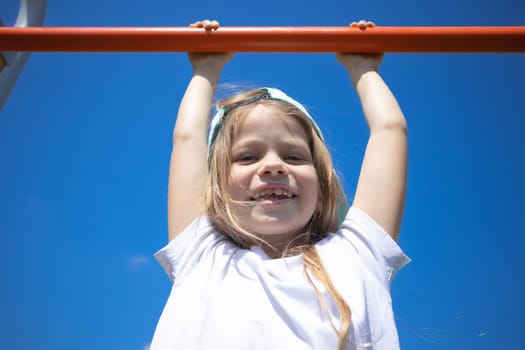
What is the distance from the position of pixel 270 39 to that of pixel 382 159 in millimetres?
562

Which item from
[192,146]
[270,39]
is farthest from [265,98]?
[192,146]

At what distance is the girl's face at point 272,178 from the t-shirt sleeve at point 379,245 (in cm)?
18

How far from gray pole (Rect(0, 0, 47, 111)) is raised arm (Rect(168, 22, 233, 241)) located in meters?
0.65

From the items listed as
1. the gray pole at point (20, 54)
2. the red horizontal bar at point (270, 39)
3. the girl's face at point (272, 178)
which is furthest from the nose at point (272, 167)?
the gray pole at point (20, 54)

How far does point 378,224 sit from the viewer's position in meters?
1.37

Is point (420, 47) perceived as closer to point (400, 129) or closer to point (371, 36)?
point (371, 36)

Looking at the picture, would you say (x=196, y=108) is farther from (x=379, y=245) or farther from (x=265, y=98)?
(x=379, y=245)

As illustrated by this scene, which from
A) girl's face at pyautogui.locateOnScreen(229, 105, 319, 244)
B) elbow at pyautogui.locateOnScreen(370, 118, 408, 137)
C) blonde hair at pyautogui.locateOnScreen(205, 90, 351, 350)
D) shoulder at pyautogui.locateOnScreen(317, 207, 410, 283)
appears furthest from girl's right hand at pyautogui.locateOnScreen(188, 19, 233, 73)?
shoulder at pyautogui.locateOnScreen(317, 207, 410, 283)

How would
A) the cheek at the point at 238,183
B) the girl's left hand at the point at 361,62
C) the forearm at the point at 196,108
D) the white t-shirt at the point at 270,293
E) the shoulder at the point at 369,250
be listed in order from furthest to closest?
the girl's left hand at the point at 361,62
the forearm at the point at 196,108
the cheek at the point at 238,183
the shoulder at the point at 369,250
the white t-shirt at the point at 270,293

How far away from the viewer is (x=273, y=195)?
1419 millimetres

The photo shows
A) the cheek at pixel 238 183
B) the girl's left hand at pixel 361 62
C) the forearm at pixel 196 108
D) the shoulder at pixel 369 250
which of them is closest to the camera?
the shoulder at pixel 369 250

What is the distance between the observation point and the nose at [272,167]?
4.55ft

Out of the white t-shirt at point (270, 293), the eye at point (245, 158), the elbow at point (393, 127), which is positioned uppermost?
the elbow at point (393, 127)

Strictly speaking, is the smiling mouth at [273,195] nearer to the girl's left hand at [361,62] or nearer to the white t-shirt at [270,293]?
the white t-shirt at [270,293]
